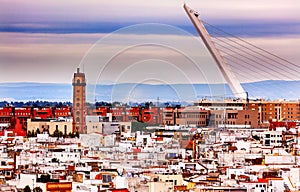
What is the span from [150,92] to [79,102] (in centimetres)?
224

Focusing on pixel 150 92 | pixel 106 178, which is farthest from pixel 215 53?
pixel 106 178

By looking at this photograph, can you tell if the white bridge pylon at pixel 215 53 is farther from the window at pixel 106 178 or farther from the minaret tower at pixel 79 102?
the window at pixel 106 178

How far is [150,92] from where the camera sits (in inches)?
1110

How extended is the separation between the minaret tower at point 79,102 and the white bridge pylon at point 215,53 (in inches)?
102

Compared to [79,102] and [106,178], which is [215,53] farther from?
[106,178]

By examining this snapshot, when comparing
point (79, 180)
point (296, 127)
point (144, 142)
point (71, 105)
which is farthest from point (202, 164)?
point (71, 105)

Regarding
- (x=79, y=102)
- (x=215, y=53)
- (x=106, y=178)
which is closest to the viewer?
(x=106, y=178)

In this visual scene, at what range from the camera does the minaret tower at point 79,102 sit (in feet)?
92.5

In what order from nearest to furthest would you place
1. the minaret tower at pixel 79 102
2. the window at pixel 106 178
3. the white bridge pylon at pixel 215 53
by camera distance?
1. the window at pixel 106 178
2. the white bridge pylon at pixel 215 53
3. the minaret tower at pixel 79 102

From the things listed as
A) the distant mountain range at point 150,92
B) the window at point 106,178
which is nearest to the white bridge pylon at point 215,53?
the distant mountain range at point 150,92

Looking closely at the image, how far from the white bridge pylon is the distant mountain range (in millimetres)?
428

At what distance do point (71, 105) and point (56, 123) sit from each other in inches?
57.8

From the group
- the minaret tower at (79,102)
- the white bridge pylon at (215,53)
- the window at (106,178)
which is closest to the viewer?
the window at (106,178)

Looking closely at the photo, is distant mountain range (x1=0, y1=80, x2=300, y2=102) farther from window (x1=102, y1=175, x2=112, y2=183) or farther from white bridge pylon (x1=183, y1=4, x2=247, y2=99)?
window (x1=102, y1=175, x2=112, y2=183)
